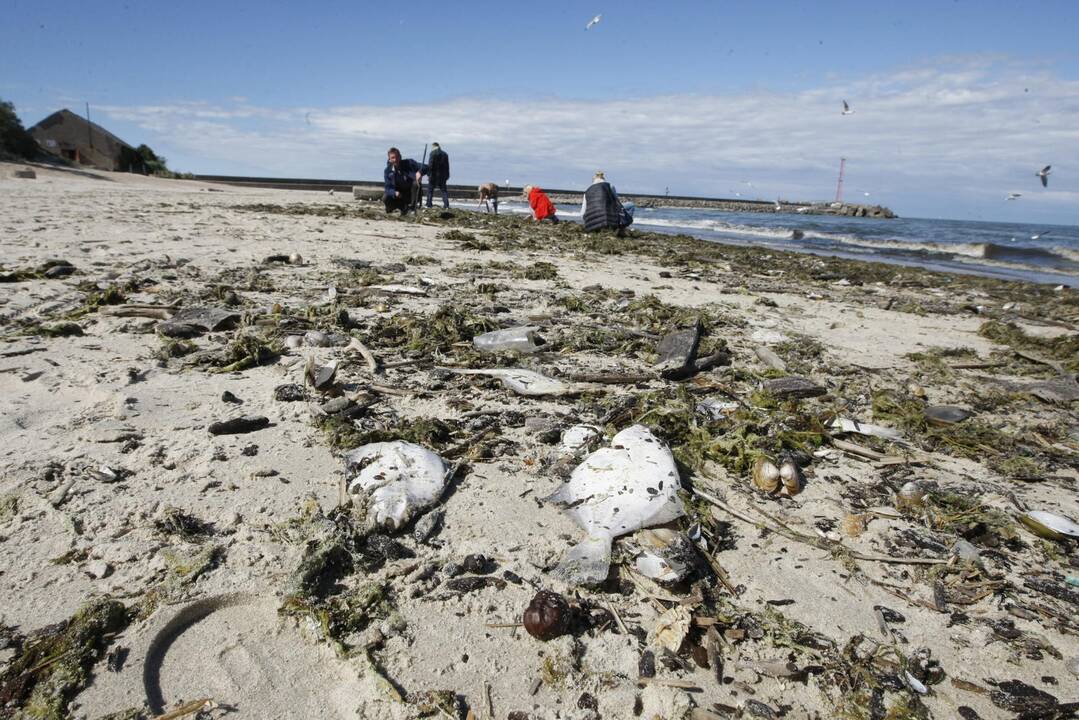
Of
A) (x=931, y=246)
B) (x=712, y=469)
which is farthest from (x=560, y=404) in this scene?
(x=931, y=246)

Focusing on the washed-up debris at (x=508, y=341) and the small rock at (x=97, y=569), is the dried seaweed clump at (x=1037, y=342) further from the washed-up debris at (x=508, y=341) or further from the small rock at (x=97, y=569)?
the small rock at (x=97, y=569)

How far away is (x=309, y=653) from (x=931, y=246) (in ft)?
75.3

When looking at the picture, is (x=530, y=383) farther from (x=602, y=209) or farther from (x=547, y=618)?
(x=602, y=209)

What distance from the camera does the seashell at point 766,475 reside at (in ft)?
8.91

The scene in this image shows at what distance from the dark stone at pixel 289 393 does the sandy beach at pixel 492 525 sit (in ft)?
0.10

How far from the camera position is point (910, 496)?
8.86ft

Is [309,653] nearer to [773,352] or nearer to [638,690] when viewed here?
[638,690]

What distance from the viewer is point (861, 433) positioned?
3.29 metres

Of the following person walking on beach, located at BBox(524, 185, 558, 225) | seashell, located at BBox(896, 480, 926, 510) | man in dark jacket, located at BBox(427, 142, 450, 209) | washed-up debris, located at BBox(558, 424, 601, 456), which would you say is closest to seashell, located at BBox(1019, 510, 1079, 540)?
seashell, located at BBox(896, 480, 926, 510)

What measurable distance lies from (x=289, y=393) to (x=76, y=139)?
4452 cm

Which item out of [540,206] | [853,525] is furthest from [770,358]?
[540,206]

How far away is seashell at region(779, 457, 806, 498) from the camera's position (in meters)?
2.71

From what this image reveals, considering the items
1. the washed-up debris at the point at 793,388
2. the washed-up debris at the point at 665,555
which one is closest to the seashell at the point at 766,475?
the washed-up debris at the point at 665,555

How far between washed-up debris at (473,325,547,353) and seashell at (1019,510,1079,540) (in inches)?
110
